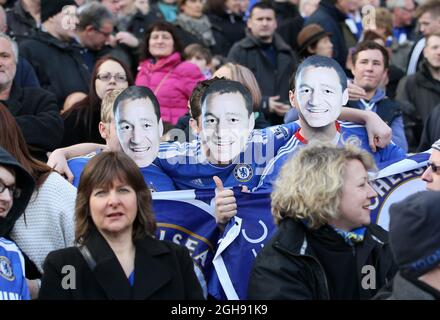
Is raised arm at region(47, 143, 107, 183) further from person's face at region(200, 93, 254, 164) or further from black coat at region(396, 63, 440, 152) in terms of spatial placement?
black coat at region(396, 63, 440, 152)

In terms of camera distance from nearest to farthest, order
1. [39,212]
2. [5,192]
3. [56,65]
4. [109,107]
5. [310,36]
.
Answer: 1. [5,192]
2. [39,212]
3. [109,107]
4. [56,65]
5. [310,36]

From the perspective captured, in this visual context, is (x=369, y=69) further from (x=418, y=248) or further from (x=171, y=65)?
(x=418, y=248)

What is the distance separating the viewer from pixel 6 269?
564 cm

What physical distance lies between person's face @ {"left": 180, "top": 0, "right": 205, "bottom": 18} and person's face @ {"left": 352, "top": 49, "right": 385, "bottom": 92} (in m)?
3.47

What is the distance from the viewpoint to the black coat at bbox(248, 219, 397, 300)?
541cm

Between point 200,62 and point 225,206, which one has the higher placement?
point 200,62

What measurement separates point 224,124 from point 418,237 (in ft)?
7.26

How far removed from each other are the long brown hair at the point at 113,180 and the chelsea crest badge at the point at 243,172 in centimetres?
Result: 128

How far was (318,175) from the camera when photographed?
5.59 metres

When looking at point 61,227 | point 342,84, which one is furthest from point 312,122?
point 61,227

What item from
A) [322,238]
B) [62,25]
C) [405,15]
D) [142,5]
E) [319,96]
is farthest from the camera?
[405,15]

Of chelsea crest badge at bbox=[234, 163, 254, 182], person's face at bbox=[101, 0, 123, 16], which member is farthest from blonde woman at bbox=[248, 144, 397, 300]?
person's face at bbox=[101, 0, 123, 16]

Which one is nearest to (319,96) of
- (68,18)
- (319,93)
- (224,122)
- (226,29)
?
(319,93)

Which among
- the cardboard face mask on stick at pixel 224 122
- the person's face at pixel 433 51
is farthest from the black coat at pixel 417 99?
the cardboard face mask on stick at pixel 224 122
